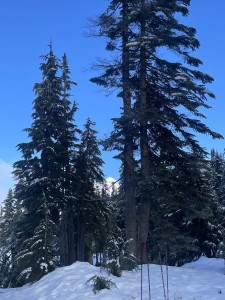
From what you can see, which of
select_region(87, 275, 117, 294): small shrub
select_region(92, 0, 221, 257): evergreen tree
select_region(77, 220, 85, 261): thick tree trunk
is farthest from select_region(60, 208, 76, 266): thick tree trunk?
select_region(87, 275, 117, 294): small shrub

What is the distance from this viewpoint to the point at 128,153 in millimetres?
16234

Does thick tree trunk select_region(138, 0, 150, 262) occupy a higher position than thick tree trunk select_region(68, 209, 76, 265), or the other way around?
thick tree trunk select_region(138, 0, 150, 262)

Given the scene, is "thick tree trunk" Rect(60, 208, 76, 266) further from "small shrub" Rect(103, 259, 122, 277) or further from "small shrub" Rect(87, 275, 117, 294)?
"small shrub" Rect(87, 275, 117, 294)

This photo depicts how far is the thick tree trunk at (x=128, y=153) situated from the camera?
605 inches

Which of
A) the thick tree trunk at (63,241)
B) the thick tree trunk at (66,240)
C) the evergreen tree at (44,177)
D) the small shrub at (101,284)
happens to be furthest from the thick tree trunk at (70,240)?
the small shrub at (101,284)

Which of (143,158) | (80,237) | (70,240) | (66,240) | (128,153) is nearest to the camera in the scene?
(128,153)

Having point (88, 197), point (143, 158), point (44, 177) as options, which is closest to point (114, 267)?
point (143, 158)

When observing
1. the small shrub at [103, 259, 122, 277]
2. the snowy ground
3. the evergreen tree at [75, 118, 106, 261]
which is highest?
the evergreen tree at [75, 118, 106, 261]

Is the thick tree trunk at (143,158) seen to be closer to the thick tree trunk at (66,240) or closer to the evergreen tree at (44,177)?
the evergreen tree at (44,177)

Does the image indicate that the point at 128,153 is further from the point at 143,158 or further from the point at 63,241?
the point at 63,241

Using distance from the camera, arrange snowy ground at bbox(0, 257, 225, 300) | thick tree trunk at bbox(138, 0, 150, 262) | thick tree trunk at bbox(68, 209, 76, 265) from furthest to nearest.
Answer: thick tree trunk at bbox(68, 209, 76, 265), thick tree trunk at bbox(138, 0, 150, 262), snowy ground at bbox(0, 257, 225, 300)

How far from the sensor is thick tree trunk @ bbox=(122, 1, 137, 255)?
15.4 meters

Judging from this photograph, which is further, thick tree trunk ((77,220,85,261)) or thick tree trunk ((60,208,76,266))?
thick tree trunk ((77,220,85,261))

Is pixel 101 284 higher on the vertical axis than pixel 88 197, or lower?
lower
